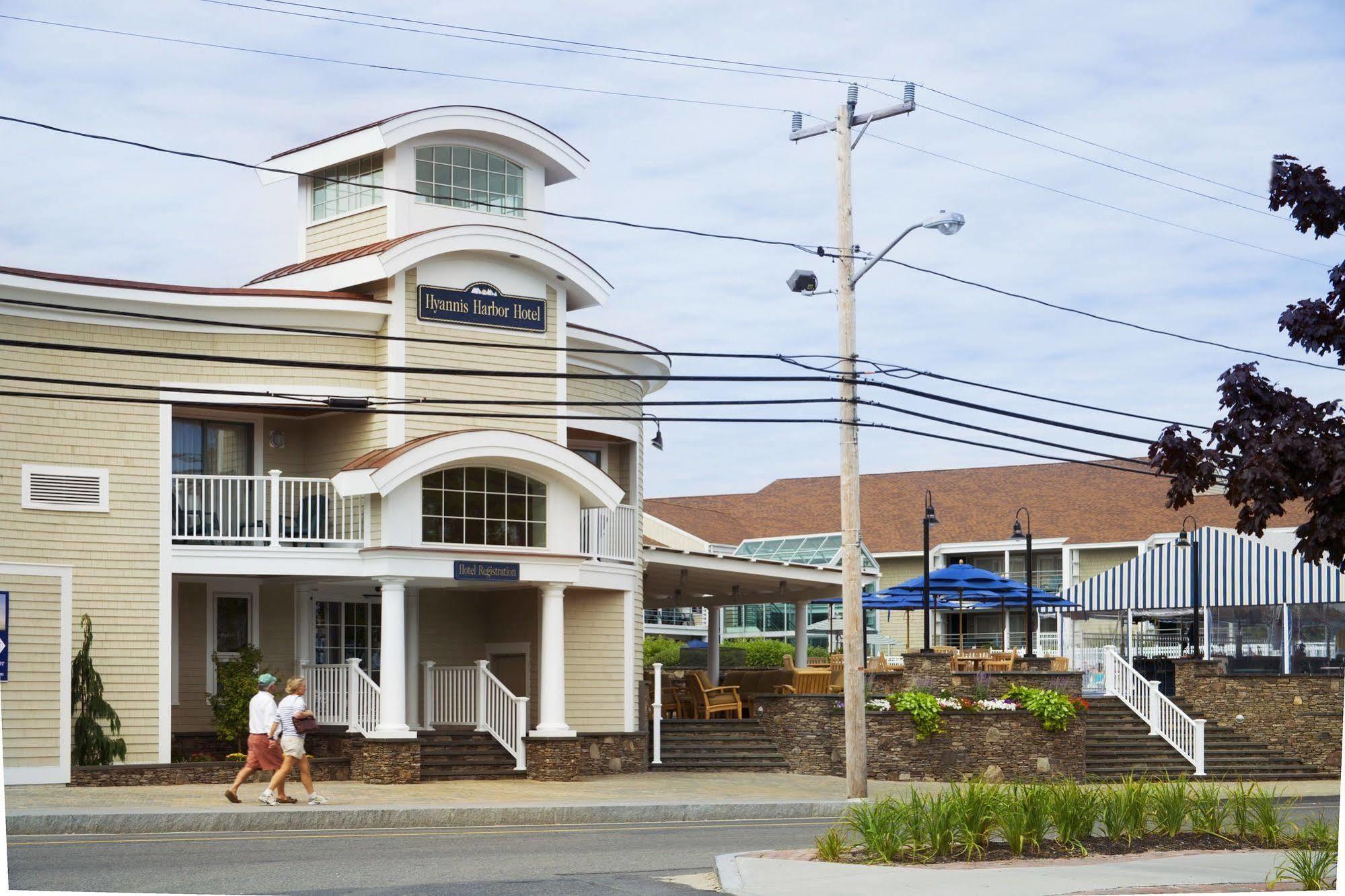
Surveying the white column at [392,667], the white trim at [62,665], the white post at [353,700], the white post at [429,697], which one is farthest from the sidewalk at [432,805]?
the white post at [429,697]

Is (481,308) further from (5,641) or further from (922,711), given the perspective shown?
(922,711)

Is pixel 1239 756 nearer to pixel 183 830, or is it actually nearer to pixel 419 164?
pixel 419 164

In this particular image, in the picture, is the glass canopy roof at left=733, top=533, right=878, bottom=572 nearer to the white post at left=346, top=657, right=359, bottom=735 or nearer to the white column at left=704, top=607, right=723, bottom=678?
the white column at left=704, top=607, right=723, bottom=678

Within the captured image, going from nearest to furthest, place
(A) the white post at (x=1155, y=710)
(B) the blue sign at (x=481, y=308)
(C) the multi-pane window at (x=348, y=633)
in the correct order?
(B) the blue sign at (x=481, y=308) < (C) the multi-pane window at (x=348, y=633) < (A) the white post at (x=1155, y=710)

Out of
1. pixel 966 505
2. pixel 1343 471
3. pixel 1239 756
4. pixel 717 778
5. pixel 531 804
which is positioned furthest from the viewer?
pixel 966 505

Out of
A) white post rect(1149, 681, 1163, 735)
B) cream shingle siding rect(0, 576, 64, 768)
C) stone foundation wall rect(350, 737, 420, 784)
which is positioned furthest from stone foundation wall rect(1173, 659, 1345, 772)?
cream shingle siding rect(0, 576, 64, 768)

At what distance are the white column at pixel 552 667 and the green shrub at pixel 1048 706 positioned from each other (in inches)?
287

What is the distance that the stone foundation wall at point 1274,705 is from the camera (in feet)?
97.7

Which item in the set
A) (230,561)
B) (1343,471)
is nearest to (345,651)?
(230,561)

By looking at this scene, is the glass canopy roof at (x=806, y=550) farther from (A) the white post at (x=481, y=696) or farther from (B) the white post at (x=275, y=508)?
(B) the white post at (x=275, y=508)

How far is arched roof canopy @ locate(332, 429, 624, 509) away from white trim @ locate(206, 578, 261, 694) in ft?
9.75

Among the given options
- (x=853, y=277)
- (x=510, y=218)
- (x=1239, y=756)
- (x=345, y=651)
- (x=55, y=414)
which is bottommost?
(x=1239, y=756)

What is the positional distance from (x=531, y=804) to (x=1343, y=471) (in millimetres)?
11808

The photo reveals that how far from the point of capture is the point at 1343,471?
10734 mm
